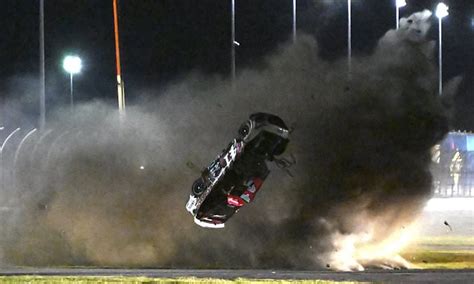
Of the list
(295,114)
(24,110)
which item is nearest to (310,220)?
(295,114)

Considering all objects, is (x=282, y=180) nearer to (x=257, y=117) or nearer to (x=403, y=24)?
(x=257, y=117)

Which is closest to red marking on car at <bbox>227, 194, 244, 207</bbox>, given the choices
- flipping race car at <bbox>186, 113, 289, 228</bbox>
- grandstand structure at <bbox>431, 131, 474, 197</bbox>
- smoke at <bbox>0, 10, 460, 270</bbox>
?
flipping race car at <bbox>186, 113, 289, 228</bbox>

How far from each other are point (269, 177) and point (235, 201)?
321 cm

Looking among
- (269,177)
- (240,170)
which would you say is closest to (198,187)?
(240,170)

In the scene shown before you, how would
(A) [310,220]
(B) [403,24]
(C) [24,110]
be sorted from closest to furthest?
(A) [310,220] < (B) [403,24] < (C) [24,110]

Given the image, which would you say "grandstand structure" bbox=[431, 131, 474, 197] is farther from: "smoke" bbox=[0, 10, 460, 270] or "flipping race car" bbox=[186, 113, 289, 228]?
"flipping race car" bbox=[186, 113, 289, 228]

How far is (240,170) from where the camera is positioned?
3234cm

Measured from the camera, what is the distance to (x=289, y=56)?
38000 mm

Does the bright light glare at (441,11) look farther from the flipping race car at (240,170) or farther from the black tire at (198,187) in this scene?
the black tire at (198,187)

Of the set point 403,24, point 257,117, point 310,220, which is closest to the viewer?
point 257,117

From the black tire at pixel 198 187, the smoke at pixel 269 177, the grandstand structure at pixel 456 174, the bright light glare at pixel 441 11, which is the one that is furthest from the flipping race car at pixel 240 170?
the bright light glare at pixel 441 11

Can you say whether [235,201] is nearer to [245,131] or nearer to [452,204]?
[245,131]

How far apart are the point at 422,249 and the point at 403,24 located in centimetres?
1171

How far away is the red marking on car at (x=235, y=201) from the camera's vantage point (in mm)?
32688
